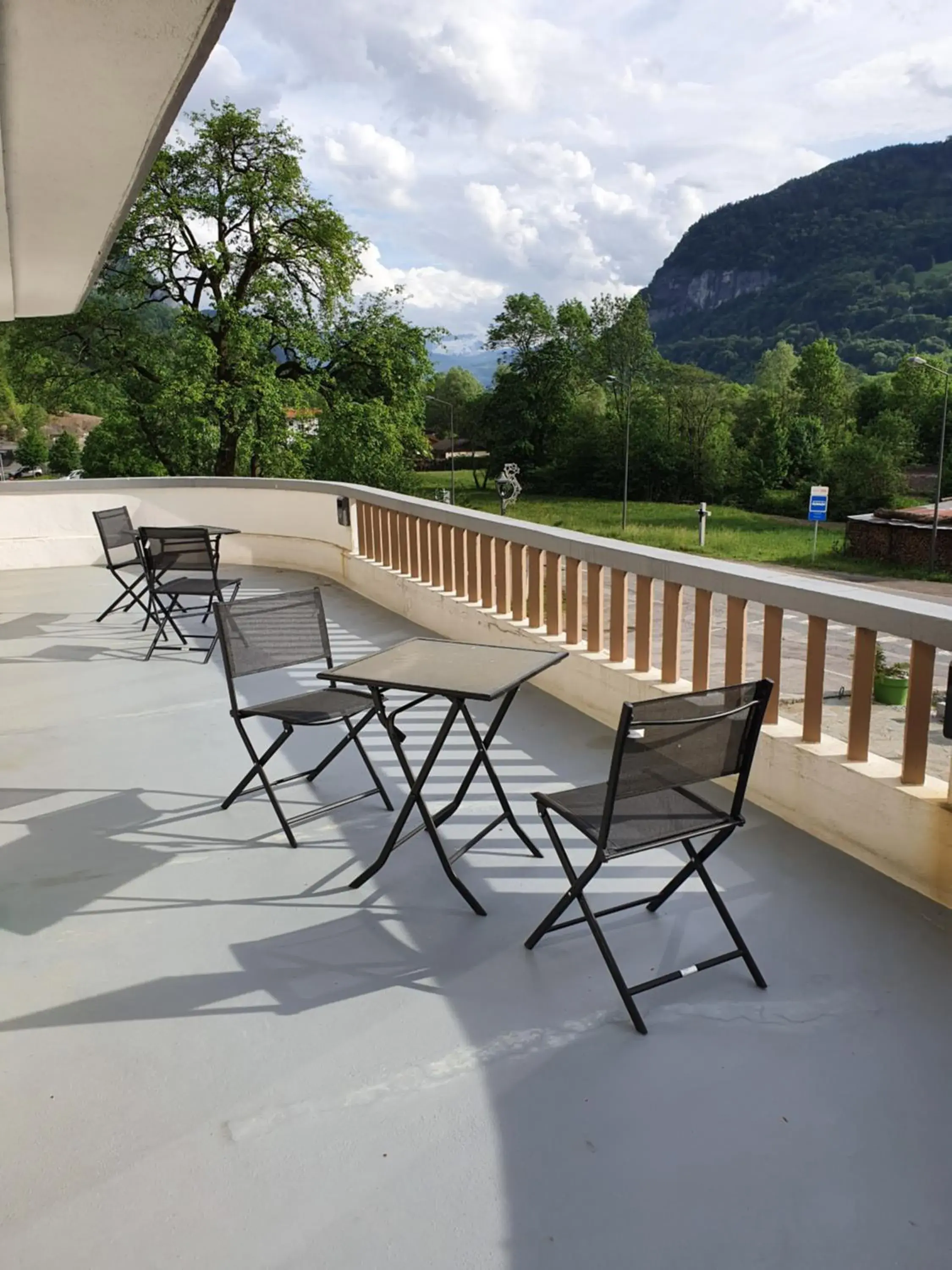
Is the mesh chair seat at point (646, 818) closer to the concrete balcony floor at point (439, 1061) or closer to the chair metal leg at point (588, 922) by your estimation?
the chair metal leg at point (588, 922)

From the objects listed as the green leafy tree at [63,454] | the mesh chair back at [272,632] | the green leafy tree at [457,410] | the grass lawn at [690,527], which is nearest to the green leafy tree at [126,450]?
the grass lawn at [690,527]

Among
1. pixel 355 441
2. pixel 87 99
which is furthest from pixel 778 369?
pixel 87 99

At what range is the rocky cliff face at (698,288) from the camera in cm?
15438

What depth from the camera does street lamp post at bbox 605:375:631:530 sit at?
2822 inches

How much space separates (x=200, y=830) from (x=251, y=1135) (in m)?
1.60

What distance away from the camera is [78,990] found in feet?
7.88

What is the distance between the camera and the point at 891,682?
4582 millimetres

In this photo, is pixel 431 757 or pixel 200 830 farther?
pixel 200 830

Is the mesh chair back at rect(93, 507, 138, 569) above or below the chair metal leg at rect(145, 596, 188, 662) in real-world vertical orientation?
above

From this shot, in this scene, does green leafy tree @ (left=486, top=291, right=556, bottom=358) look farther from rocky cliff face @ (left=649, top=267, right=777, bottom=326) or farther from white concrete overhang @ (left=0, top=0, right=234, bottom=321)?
white concrete overhang @ (left=0, top=0, right=234, bottom=321)

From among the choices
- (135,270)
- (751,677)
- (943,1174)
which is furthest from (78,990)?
(135,270)

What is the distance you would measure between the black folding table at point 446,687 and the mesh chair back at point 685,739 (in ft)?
1.88

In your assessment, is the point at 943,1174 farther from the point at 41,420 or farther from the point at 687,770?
the point at 41,420

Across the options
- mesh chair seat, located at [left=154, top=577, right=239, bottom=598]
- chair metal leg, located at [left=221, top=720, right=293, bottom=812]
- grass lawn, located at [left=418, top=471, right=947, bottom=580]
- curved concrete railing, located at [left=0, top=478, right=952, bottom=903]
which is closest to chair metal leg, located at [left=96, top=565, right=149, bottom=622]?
mesh chair seat, located at [left=154, top=577, right=239, bottom=598]
